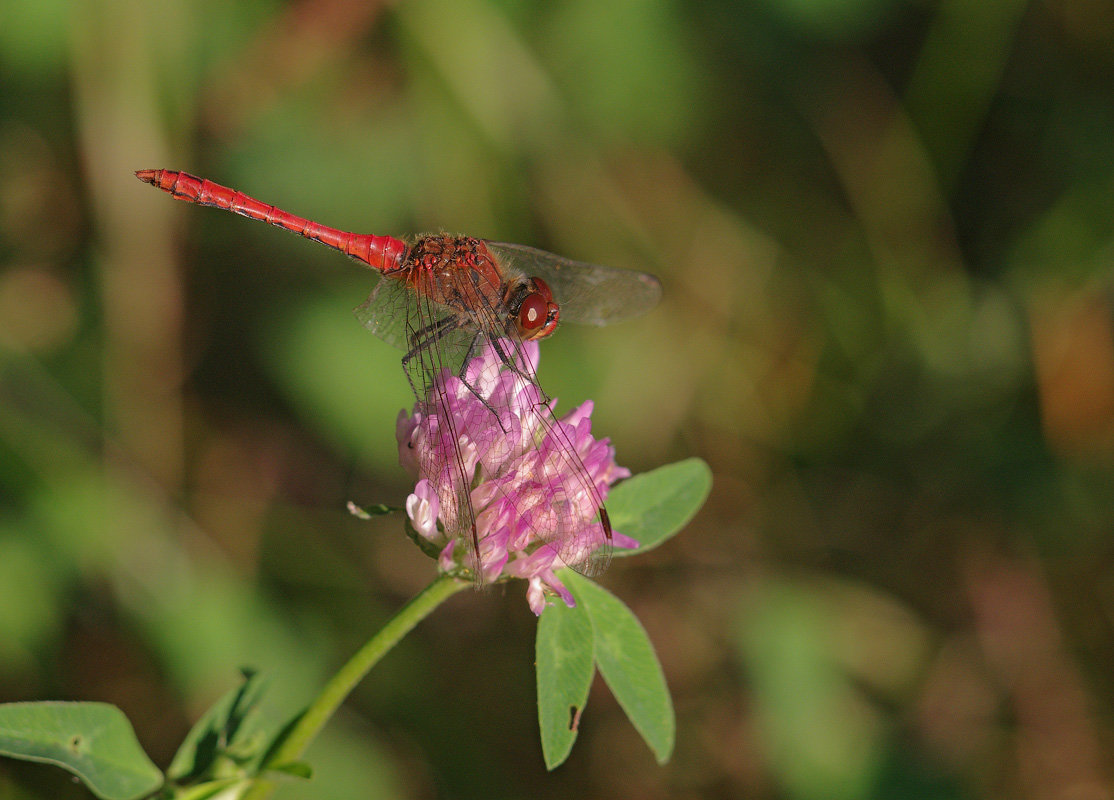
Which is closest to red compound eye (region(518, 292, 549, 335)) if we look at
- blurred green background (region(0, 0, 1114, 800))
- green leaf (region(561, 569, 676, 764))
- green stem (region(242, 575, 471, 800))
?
green leaf (region(561, 569, 676, 764))

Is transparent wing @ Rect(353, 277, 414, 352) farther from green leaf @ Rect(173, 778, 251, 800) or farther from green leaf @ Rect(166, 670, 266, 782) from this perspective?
green leaf @ Rect(173, 778, 251, 800)

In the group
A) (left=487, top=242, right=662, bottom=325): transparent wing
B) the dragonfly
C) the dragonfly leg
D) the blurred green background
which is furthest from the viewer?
Answer: the blurred green background

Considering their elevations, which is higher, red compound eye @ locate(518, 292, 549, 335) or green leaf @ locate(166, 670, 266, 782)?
red compound eye @ locate(518, 292, 549, 335)

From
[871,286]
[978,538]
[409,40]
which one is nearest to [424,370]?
[409,40]

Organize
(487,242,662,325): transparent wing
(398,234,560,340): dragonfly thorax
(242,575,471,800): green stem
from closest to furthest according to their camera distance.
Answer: (242,575,471,800): green stem, (398,234,560,340): dragonfly thorax, (487,242,662,325): transparent wing

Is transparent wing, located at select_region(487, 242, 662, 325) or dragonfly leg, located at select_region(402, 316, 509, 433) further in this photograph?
transparent wing, located at select_region(487, 242, 662, 325)

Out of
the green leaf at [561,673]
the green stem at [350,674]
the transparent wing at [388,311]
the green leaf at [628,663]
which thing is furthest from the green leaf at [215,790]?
the transparent wing at [388,311]
